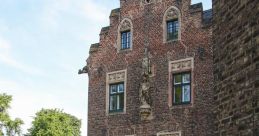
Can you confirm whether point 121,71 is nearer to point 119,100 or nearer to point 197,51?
point 119,100

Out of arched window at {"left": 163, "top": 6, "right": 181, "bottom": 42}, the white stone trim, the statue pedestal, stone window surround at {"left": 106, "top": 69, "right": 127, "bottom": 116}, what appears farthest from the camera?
stone window surround at {"left": 106, "top": 69, "right": 127, "bottom": 116}

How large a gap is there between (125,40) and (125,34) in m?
0.30

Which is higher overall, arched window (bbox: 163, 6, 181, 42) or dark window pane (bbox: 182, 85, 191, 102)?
arched window (bbox: 163, 6, 181, 42)

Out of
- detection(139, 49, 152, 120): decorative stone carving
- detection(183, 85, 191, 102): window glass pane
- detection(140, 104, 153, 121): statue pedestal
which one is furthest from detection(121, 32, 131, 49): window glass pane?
detection(183, 85, 191, 102): window glass pane

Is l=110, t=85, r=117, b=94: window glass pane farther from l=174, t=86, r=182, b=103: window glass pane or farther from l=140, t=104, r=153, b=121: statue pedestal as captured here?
l=174, t=86, r=182, b=103: window glass pane

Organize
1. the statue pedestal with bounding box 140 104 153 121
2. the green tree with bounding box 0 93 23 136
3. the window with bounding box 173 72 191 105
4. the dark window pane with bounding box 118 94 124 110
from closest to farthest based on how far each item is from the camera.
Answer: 1. the window with bounding box 173 72 191 105
2. the statue pedestal with bounding box 140 104 153 121
3. the dark window pane with bounding box 118 94 124 110
4. the green tree with bounding box 0 93 23 136

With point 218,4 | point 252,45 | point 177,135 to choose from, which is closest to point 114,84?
point 177,135

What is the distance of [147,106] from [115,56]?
3441mm

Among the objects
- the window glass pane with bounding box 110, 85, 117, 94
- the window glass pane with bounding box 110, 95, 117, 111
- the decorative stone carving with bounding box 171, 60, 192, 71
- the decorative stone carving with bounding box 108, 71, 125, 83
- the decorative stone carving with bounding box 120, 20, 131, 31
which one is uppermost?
the decorative stone carving with bounding box 120, 20, 131, 31

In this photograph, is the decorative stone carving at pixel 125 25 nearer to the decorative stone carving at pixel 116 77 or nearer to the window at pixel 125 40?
the window at pixel 125 40

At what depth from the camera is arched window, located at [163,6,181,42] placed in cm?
2440

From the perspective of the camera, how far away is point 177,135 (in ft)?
74.9

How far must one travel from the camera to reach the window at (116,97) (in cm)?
2516

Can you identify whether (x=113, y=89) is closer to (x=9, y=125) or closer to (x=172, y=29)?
(x=172, y=29)
